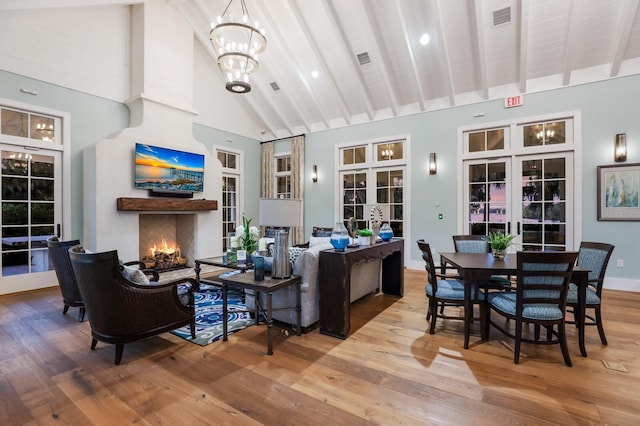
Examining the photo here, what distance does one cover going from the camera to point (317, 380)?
7.49 ft

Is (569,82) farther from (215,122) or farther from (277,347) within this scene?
(215,122)

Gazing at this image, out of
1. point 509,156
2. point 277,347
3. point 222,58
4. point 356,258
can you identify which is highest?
point 222,58

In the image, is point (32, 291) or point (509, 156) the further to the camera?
point (509, 156)

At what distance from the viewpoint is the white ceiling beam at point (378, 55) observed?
5.04m

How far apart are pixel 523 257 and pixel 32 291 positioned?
6.48 metres

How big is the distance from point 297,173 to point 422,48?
3.97 m

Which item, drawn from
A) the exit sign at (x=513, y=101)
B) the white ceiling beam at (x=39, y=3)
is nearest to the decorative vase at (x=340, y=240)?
the exit sign at (x=513, y=101)

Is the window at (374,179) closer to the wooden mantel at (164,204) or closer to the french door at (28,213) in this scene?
the wooden mantel at (164,204)

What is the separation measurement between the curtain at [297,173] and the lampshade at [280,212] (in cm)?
498

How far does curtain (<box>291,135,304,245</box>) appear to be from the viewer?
7.94 meters

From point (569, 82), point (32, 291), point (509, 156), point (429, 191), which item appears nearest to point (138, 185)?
point (32, 291)

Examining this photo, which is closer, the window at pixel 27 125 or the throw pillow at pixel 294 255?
the throw pillow at pixel 294 255

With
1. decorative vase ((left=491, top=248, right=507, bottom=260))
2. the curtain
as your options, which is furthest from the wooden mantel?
decorative vase ((left=491, top=248, right=507, bottom=260))

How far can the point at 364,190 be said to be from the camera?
7266 millimetres
